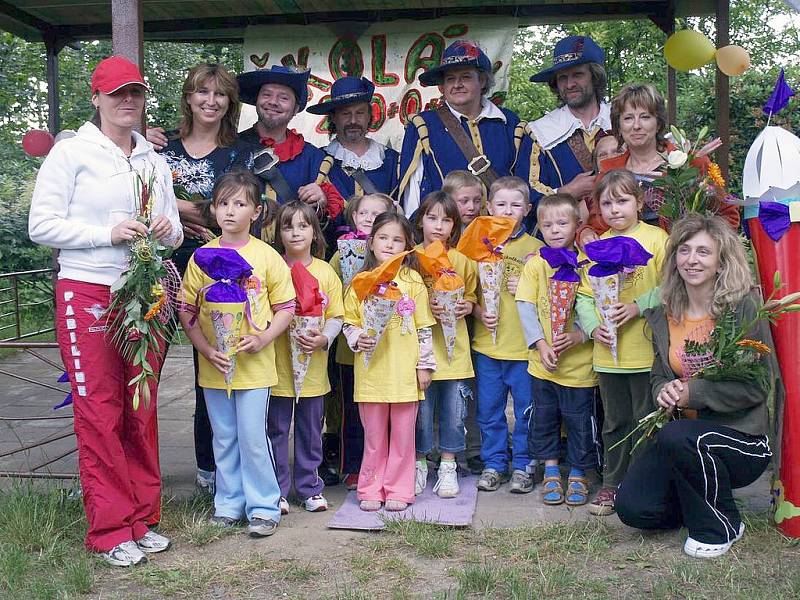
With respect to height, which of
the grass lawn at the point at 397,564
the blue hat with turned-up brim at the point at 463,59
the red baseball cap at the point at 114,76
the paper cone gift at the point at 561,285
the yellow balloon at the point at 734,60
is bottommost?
the grass lawn at the point at 397,564

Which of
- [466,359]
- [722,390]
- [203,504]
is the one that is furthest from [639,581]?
[203,504]

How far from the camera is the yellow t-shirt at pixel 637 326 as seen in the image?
4.41m

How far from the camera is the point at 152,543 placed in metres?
4.02

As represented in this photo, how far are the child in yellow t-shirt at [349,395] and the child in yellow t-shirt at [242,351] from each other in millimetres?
633

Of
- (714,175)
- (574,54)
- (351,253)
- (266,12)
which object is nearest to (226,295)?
(351,253)

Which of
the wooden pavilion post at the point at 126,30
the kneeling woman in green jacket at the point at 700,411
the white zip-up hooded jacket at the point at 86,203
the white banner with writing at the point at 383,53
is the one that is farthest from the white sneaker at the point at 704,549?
the white banner with writing at the point at 383,53

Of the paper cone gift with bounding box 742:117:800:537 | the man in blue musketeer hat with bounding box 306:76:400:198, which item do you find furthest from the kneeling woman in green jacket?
the man in blue musketeer hat with bounding box 306:76:400:198

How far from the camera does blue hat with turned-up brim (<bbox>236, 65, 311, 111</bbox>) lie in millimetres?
5000

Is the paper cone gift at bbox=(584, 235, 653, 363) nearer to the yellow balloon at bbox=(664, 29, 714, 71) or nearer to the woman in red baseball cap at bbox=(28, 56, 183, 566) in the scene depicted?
the yellow balloon at bbox=(664, 29, 714, 71)

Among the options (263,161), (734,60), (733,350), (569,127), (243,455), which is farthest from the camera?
(569,127)

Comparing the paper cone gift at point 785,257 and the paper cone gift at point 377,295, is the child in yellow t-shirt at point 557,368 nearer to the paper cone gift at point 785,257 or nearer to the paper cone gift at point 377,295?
the paper cone gift at point 377,295

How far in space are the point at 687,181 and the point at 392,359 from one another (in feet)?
5.55

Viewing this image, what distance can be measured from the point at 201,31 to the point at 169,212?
3455mm

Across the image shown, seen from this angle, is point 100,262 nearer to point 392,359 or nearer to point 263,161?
point 263,161
